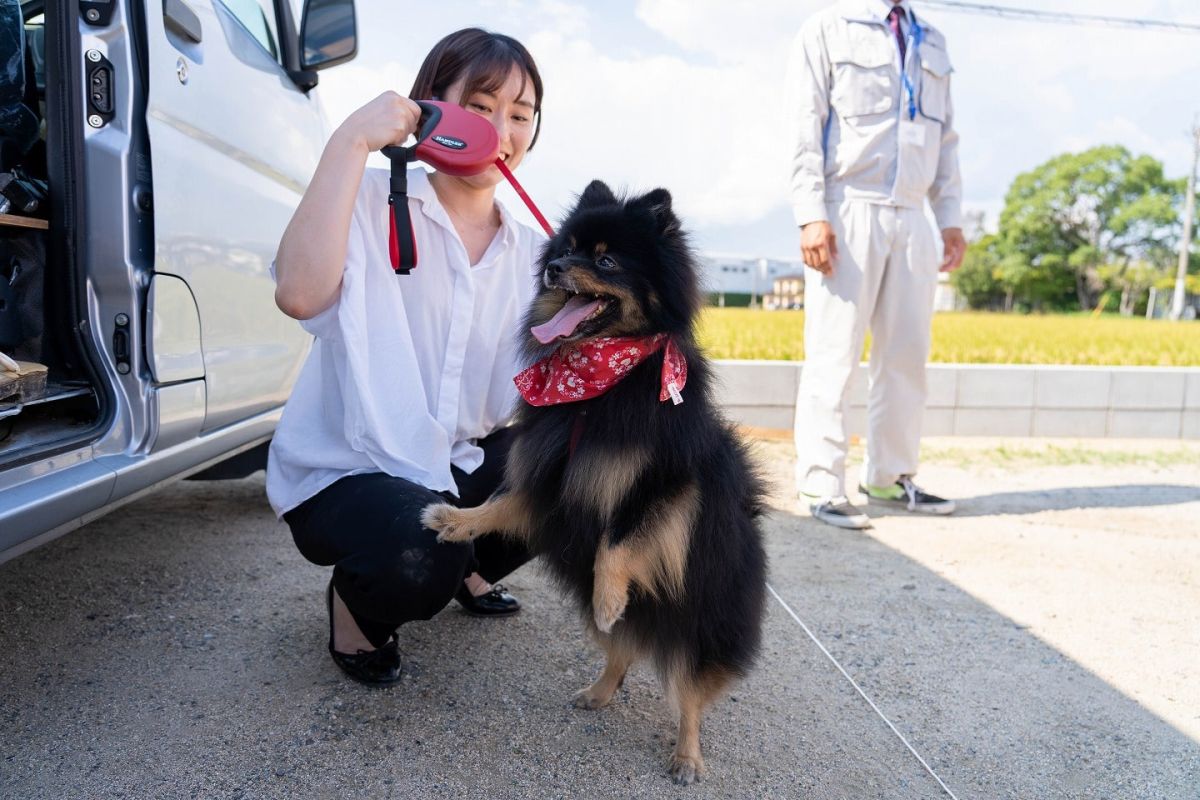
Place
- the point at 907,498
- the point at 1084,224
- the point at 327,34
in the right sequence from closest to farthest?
1. the point at 327,34
2. the point at 907,498
3. the point at 1084,224

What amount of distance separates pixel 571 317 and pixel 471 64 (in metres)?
0.85

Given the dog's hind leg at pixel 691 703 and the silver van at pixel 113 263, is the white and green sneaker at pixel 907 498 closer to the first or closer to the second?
the dog's hind leg at pixel 691 703

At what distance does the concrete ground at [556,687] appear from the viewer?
1898 millimetres

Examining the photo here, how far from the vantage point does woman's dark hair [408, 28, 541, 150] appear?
7.38ft

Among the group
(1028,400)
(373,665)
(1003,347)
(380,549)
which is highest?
(1003,347)

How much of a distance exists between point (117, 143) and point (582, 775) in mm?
1854

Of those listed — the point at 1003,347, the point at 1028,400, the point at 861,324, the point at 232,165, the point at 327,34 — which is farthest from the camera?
the point at 1003,347

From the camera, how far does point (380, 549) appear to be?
1.97 m

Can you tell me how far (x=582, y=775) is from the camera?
6.32ft

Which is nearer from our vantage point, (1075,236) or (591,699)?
(591,699)

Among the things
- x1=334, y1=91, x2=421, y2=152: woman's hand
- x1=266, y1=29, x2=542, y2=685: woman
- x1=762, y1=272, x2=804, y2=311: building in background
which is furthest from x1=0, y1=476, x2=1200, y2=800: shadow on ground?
x1=762, y1=272, x2=804, y2=311: building in background

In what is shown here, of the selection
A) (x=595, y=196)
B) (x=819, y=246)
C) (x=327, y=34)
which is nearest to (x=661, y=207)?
(x=595, y=196)

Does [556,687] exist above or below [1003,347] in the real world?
below

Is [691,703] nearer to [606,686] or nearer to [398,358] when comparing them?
[606,686]
